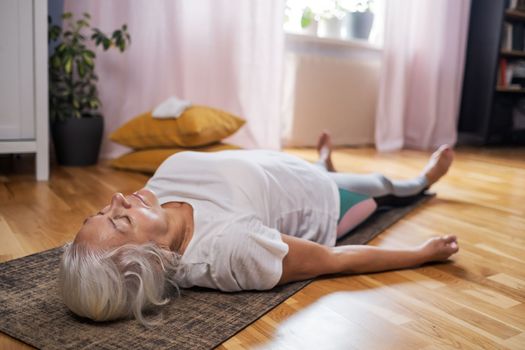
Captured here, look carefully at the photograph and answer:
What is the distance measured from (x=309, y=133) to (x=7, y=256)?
2.52m

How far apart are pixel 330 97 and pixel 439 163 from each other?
1.71 meters

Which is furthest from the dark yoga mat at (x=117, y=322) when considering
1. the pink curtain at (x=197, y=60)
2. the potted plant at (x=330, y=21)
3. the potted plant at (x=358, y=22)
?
the potted plant at (x=358, y=22)

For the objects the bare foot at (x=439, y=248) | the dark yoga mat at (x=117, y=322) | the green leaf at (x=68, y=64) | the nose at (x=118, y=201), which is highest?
the green leaf at (x=68, y=64)

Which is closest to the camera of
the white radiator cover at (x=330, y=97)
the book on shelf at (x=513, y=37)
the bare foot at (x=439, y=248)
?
the bare foot at (x=439, y=248)

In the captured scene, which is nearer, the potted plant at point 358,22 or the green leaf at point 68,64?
the green leaf at point 68,64

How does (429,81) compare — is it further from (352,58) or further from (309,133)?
(309,133)

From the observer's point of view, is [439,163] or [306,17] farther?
[306,17]

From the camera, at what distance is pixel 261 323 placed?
39.3 inches

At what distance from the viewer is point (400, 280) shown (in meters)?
1.24

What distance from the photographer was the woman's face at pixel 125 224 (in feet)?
3.09

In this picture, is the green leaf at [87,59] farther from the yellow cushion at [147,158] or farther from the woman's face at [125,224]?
the woman's face at [125,224]

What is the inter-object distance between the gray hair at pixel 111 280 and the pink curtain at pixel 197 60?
1913 mm

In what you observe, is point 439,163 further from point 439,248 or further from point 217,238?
point 217,238

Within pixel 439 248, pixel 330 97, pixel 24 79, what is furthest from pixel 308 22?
pixel 439 248
